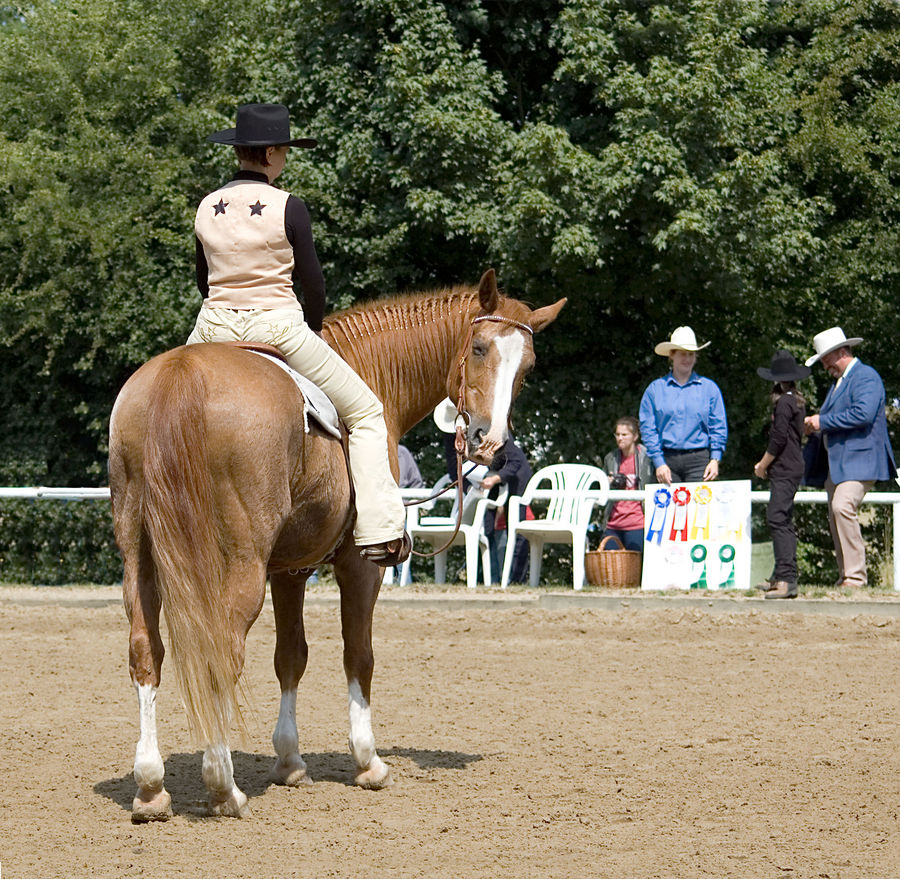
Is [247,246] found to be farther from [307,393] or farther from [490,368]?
[490,368]

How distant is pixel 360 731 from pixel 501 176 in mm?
13208

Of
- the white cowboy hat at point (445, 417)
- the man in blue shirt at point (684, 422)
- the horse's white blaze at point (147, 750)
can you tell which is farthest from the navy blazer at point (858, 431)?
the horse's white blaze at point (147, 750)

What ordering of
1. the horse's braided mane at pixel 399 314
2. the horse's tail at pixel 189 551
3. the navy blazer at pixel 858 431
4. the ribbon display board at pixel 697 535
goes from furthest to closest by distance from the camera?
the ribbon display board at pixel 697 535 < the navy blazer at pixel 858 431 < the horse's braided mane at pixel 399 314 < the horse's tail at pixel 189 551

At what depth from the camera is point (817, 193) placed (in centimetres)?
2083

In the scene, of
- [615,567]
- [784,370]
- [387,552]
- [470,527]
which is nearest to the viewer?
[387,552]

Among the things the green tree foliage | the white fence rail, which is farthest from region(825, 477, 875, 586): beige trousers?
the green tree foliage

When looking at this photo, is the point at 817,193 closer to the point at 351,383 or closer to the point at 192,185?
the point at 192,185

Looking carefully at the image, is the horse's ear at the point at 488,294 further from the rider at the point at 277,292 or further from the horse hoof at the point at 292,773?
the horse hoof at the point at 292,773

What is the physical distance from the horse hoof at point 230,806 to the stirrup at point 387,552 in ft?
3.98

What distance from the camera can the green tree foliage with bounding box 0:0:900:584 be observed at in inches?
718

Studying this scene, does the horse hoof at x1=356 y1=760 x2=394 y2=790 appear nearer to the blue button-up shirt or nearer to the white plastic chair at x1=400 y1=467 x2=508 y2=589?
the blue button-up shirt

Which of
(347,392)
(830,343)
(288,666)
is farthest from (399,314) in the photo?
(830,343)

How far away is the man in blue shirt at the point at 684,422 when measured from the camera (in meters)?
13.4

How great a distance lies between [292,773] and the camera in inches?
256
